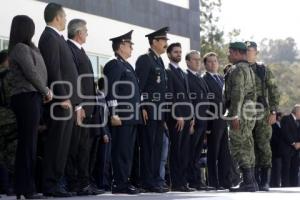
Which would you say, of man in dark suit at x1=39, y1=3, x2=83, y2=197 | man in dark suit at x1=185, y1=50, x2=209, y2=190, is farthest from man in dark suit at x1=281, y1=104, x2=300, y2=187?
man in dark suit at x1=39, y1=3, x2=83, y2=197

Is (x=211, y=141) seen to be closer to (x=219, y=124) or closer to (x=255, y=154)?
(x=219, y=124)

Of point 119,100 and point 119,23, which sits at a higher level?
point 119,23

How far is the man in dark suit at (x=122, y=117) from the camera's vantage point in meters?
10.5

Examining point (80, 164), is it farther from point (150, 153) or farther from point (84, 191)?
point (150, 153)

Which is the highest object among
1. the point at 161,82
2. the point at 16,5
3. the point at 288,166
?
the point at 16,5

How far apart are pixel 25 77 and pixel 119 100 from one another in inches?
80.5

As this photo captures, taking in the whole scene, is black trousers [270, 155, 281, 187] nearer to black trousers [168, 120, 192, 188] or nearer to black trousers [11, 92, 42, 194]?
black trousers [168, 120, 192, 188]

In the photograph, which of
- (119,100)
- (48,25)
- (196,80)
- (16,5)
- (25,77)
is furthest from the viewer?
(16,5)

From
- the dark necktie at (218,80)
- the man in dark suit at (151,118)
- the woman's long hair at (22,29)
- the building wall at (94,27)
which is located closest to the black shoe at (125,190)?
the man in dark suit at (151,118)

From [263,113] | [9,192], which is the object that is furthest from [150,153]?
[9,192]

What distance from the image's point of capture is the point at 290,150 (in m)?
17.0

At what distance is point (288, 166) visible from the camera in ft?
55.7

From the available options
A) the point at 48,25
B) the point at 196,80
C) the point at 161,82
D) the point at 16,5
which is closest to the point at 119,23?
the point at 16,5

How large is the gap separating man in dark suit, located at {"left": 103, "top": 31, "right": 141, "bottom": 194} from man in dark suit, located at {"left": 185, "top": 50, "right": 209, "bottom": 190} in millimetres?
1726
